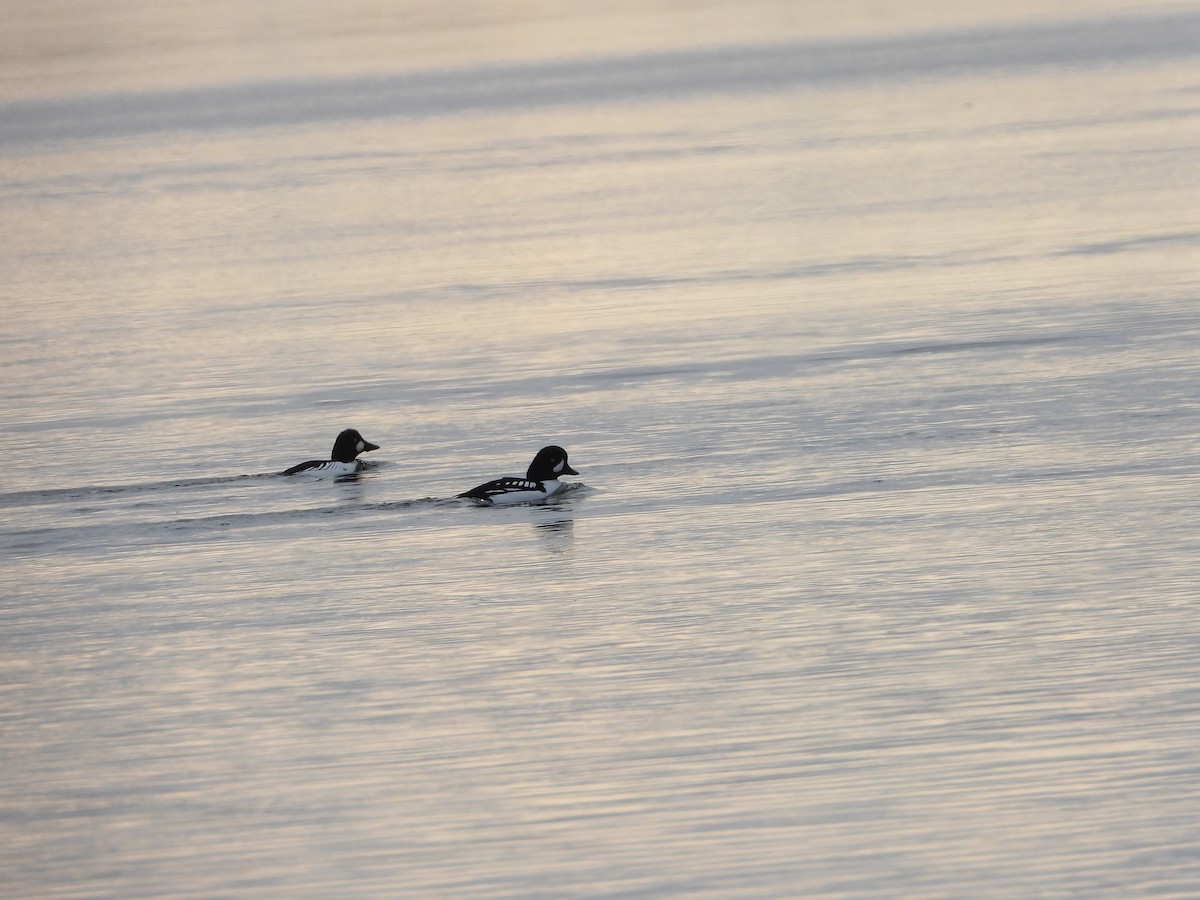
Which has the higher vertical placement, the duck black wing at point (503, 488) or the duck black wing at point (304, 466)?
the duck black wing at point (304, 466)

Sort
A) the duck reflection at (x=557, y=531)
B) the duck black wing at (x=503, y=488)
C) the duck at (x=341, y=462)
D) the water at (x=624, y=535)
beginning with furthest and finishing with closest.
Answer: the duck at (x=341, y=462) < the duck black wing at (x=503, y=488) < the duck reflection at (x=557, y=531) < the water at (x=624, y=535)

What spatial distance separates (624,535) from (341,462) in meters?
3.17

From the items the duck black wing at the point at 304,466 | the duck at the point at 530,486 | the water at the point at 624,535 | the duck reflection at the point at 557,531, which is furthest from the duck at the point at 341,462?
the duck reflection at the point at 557,531

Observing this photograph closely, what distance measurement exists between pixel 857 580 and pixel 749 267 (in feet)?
46.3

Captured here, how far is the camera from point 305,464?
18.5m

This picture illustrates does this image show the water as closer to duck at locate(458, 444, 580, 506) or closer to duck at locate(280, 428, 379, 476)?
duck at locate(458, 444, 580, 506)

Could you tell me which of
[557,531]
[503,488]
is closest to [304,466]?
[503,488]

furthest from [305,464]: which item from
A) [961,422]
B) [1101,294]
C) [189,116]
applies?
[189,116]

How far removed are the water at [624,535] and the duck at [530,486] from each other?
0.19 meters

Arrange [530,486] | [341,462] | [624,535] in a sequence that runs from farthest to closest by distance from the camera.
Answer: [341,462]
[530,486]
[624,535]

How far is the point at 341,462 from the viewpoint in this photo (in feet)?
60.6

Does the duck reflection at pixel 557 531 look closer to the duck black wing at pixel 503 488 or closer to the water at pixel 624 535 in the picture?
the water at pixel 624 535

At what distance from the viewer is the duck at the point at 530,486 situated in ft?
56.5

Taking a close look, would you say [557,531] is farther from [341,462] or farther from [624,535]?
[341,462]
